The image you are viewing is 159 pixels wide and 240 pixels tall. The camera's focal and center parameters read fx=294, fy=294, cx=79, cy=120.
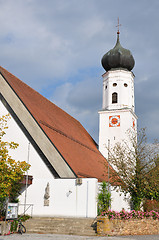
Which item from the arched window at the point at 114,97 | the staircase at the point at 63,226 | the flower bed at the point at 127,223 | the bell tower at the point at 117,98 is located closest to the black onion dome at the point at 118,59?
the bell tower at the point at 117,98

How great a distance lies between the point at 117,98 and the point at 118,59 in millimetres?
4235

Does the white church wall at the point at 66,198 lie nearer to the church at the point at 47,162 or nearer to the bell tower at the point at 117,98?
the church at the point at 47,162

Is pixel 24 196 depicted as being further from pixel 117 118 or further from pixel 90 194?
pixel 117 118

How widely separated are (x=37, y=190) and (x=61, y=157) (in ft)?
8.19

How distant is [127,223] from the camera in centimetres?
1516

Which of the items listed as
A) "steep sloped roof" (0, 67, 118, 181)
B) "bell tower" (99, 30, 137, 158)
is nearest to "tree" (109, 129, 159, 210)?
"steep sloped roof" (0, 67, 118, 181)

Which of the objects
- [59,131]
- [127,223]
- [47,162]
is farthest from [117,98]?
[127,223]

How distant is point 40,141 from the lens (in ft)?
59.6

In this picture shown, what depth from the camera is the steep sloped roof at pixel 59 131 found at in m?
19.3

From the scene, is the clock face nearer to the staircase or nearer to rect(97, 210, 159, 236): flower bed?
rect(97, 210, 159, 236): flower bed

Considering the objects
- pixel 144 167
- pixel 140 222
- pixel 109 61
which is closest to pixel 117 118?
pixel 109 61

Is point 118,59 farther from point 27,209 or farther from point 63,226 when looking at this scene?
point 63,226

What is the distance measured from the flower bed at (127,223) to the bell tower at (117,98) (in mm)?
13419

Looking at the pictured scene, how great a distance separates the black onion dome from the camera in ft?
103
